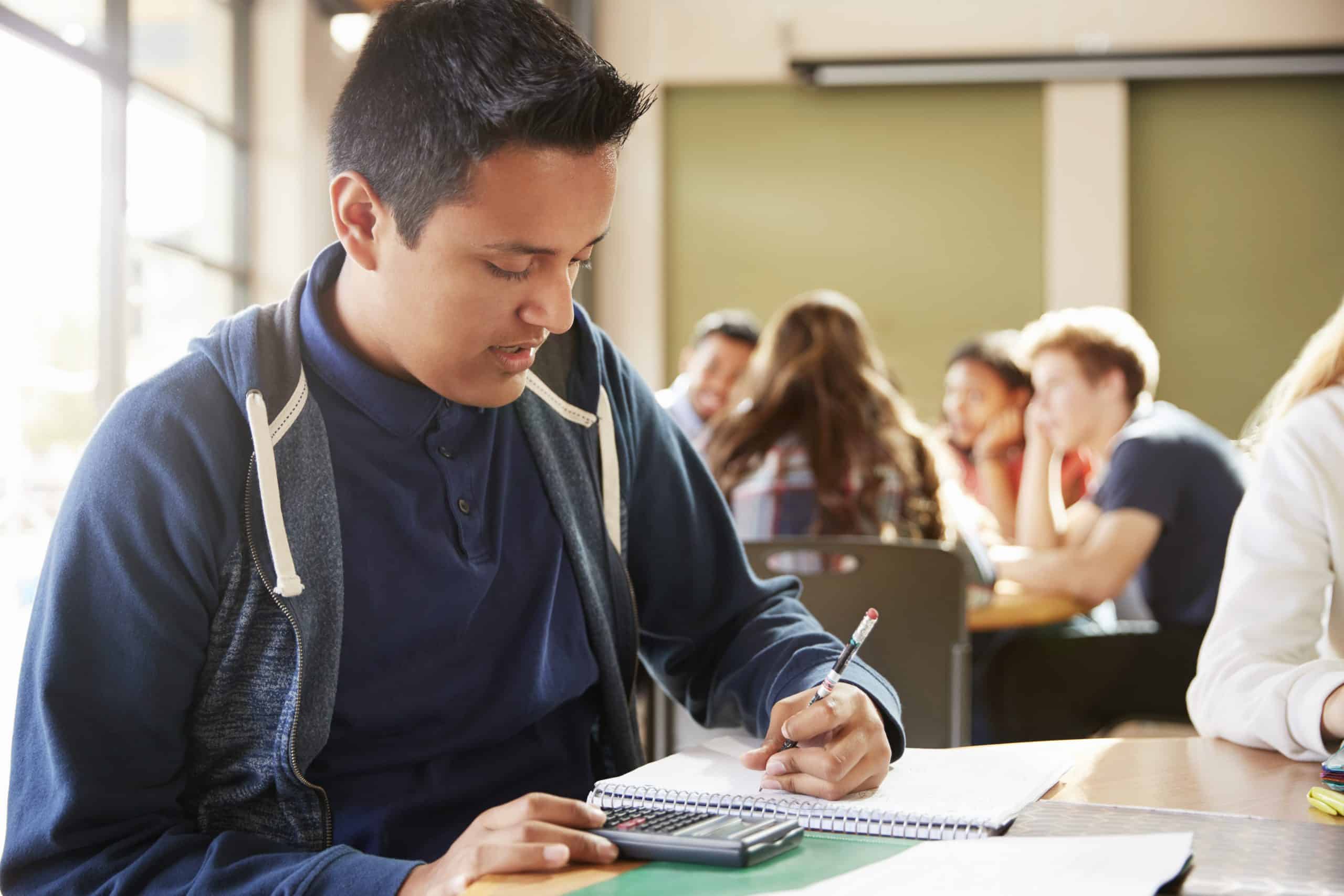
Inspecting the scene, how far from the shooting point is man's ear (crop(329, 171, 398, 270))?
1.17 meters

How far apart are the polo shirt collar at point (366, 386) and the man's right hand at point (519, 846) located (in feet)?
1.48

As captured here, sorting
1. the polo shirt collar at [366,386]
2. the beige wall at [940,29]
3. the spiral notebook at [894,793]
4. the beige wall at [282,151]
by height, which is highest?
the beige wall at [940,29]

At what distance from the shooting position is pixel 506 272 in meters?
1.12

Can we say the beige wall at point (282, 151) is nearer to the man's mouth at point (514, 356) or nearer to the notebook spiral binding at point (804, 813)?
the man's mouth at point (514, 356)

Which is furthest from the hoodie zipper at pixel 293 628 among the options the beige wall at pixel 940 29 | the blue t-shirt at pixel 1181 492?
the beige wall at pixel 940 29

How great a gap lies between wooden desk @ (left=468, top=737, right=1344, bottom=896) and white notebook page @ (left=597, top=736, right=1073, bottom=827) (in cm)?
2

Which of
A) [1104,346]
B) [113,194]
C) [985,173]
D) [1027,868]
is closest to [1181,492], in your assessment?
[1104,346]

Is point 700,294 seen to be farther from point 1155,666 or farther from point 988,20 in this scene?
point 1155,666

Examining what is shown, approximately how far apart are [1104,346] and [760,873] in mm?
2898

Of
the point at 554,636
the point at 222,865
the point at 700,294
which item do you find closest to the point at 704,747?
the point at 554,636

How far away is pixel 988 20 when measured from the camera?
7.07 m

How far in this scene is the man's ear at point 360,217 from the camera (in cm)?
117

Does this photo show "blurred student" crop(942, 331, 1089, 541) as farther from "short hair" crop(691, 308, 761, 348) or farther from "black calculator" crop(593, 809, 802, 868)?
"black calculator" crop(593, 809, 802, 868)

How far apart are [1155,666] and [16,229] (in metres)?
3.26
